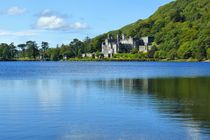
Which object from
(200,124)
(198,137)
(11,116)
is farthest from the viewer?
(11,116)

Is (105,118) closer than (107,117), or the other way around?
(105,118)

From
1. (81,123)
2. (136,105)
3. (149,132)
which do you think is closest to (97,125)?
→ (81,123)

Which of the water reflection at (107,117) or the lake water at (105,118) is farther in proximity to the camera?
the water reflection at (107,117)

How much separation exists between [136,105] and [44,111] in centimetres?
635

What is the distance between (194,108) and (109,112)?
215 inches

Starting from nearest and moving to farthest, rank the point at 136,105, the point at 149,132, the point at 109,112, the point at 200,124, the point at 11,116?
1. the point at 149,132
2. the point at 200,124
3. the point at 11,116
4. the point at 109,112
5. the point at 136,105

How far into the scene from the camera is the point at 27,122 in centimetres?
2341

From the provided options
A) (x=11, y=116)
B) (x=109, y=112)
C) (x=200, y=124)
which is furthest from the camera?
(x=109, y=112)

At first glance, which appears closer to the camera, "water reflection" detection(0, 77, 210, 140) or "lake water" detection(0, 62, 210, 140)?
"lake water" detection(0, 62, 210, 140)

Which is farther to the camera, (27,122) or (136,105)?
(136,105)

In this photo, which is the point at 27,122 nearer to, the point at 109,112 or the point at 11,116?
the point at 11,116

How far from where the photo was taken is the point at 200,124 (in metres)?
22.3

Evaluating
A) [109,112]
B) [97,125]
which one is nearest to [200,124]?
[97,125]

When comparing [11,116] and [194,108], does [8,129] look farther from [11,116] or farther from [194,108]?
[194,108]
